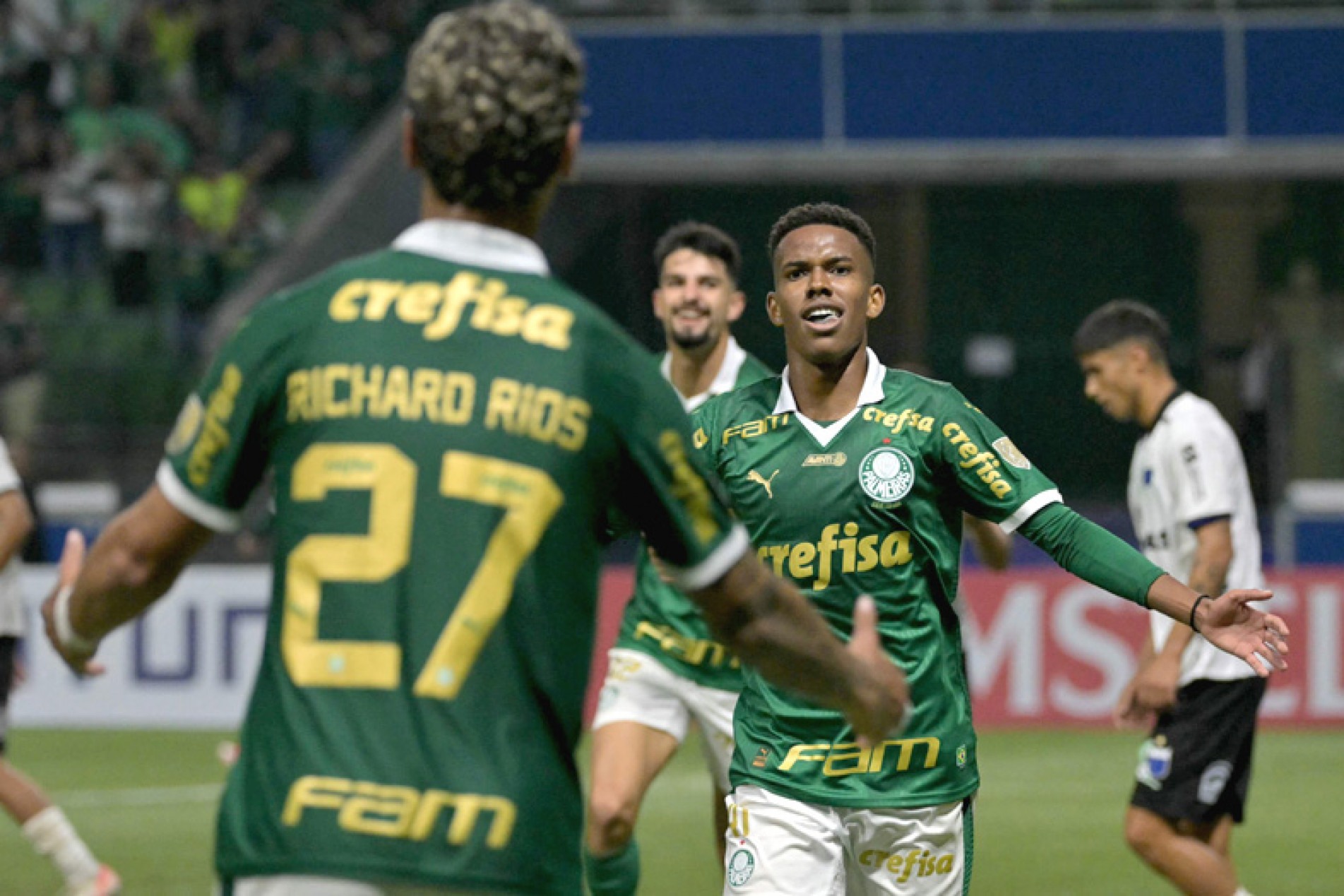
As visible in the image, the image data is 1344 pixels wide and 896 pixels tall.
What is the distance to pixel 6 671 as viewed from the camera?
897 centimetres

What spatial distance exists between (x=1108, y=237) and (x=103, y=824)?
568 inches

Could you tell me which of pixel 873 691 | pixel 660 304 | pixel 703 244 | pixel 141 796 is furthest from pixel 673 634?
pixel 141 796

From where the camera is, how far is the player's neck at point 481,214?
10.3 feet

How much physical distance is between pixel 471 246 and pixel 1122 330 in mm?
5054

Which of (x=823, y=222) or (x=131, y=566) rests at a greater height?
(x=823, y=222)

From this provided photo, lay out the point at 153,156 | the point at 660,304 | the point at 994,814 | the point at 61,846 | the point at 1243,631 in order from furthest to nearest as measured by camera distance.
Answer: the point at 153,156, the point at 994,814, the point at 61,846, the point at 660,304, the point at 1243,631

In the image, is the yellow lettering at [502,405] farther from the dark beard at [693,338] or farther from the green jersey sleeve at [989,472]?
the dark beard at [693,338]

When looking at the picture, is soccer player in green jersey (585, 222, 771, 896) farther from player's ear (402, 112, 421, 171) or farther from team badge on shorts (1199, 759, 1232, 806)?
player's ear (402, 112, 421, 171)

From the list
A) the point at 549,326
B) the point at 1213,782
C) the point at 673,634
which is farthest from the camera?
the point at 673,634

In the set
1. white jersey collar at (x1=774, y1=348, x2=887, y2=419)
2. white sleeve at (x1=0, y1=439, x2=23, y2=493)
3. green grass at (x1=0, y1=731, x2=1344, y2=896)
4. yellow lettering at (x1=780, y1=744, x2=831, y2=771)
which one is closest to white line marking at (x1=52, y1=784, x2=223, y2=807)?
green grass at (x1=0, y1=731, x2=1344, y2=896)

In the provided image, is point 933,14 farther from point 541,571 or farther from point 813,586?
point 541,571

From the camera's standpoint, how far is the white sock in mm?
8711

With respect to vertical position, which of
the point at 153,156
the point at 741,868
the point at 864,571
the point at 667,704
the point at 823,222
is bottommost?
the point at 667,704

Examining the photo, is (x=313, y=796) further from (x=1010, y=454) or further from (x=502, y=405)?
(x=1010, y=454)
